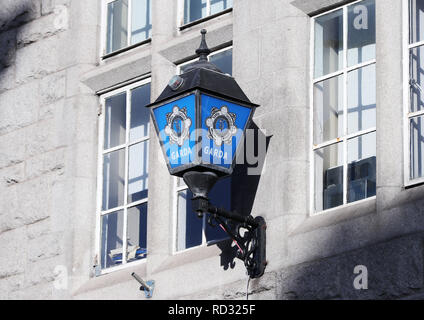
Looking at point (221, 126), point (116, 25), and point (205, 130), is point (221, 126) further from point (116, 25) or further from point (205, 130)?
point (116, 25)

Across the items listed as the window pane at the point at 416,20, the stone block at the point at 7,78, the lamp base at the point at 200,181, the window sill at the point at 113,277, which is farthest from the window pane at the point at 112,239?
the window pane at the point at 416,20

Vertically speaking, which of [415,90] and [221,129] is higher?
[415,90]

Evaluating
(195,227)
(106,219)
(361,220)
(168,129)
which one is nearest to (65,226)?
(106,219)

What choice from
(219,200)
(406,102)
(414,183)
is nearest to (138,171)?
(219,200)

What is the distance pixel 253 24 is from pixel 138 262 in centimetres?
203

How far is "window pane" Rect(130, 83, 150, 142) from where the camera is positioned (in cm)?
1259

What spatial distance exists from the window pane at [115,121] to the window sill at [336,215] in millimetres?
2382

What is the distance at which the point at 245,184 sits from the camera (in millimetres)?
11336

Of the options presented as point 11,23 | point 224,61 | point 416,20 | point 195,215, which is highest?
point 11,23

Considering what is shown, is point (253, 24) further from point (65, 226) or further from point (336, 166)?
point (65, 226)

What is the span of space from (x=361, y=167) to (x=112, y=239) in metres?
2.53

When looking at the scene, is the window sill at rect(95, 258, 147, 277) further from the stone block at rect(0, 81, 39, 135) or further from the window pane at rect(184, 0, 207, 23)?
the window pane at rect(184, 0, 207, 23)

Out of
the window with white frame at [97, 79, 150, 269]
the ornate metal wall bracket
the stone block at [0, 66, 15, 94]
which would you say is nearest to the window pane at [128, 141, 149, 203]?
the window with white frame at [97, 79, 150, 269]

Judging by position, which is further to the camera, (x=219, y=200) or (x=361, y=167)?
(x=219, y=200)
